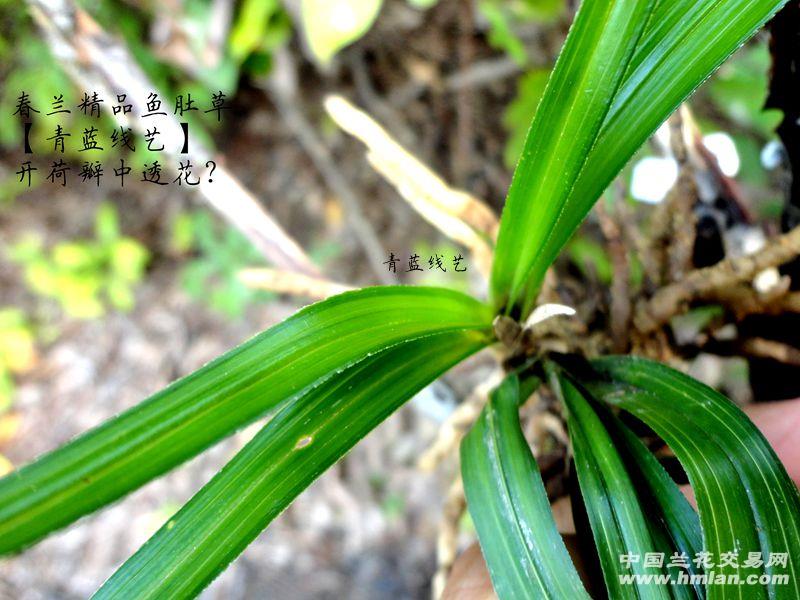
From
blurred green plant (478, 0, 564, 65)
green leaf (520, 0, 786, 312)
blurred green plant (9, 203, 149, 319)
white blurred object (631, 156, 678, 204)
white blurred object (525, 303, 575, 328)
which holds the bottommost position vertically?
white blurred object (525, 303, 575, 328)

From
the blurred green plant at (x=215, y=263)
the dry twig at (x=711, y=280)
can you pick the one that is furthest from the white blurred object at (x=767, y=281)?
the blurred green plant at (x=215, y=263)

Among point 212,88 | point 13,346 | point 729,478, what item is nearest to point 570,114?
point 729,478

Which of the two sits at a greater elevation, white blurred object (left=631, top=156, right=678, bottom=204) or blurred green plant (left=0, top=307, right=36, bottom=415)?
blurred green plant (left=0, top=307, right=36, bottom=415)

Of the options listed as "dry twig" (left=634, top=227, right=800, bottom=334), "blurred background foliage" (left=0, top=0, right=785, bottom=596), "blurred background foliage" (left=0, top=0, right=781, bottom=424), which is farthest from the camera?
"blurred background foliage" (left=0, top=0, right=785, bottom=596)

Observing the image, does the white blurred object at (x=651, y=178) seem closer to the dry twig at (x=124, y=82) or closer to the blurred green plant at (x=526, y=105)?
the blurred green plant at (x=526, y=105)

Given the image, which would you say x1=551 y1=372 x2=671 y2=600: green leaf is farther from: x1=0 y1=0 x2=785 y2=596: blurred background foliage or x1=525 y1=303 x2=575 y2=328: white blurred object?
x1=0 y1=0 x2=785 y2=596: blurred background foliage

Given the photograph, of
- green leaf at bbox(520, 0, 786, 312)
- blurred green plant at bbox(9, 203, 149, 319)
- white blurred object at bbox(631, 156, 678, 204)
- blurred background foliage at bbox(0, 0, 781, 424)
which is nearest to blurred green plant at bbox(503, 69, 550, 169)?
blurred background foliage at bbox(0, 0, 781, 424)
